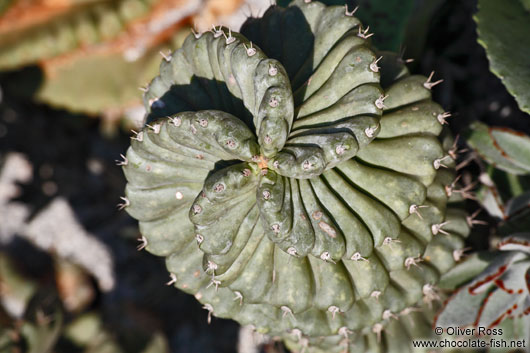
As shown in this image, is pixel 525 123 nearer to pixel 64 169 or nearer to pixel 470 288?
pixel 470 288

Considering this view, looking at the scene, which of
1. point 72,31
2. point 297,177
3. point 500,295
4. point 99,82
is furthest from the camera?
point 99,82

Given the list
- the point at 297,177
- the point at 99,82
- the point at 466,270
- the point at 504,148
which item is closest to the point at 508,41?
the point at 504,148

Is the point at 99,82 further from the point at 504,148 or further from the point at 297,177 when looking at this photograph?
the point at 504,148

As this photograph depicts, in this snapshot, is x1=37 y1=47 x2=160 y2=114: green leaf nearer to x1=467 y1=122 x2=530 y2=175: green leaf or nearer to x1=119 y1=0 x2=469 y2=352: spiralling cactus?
x1=119 y1=0 x2=469 y2=352: spiralling cactus

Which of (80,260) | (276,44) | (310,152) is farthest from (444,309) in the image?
(80,260)

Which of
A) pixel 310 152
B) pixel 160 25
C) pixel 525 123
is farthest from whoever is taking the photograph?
pixel 160 25

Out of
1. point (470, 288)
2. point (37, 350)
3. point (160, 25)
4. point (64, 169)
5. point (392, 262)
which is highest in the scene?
point (160, 25)
